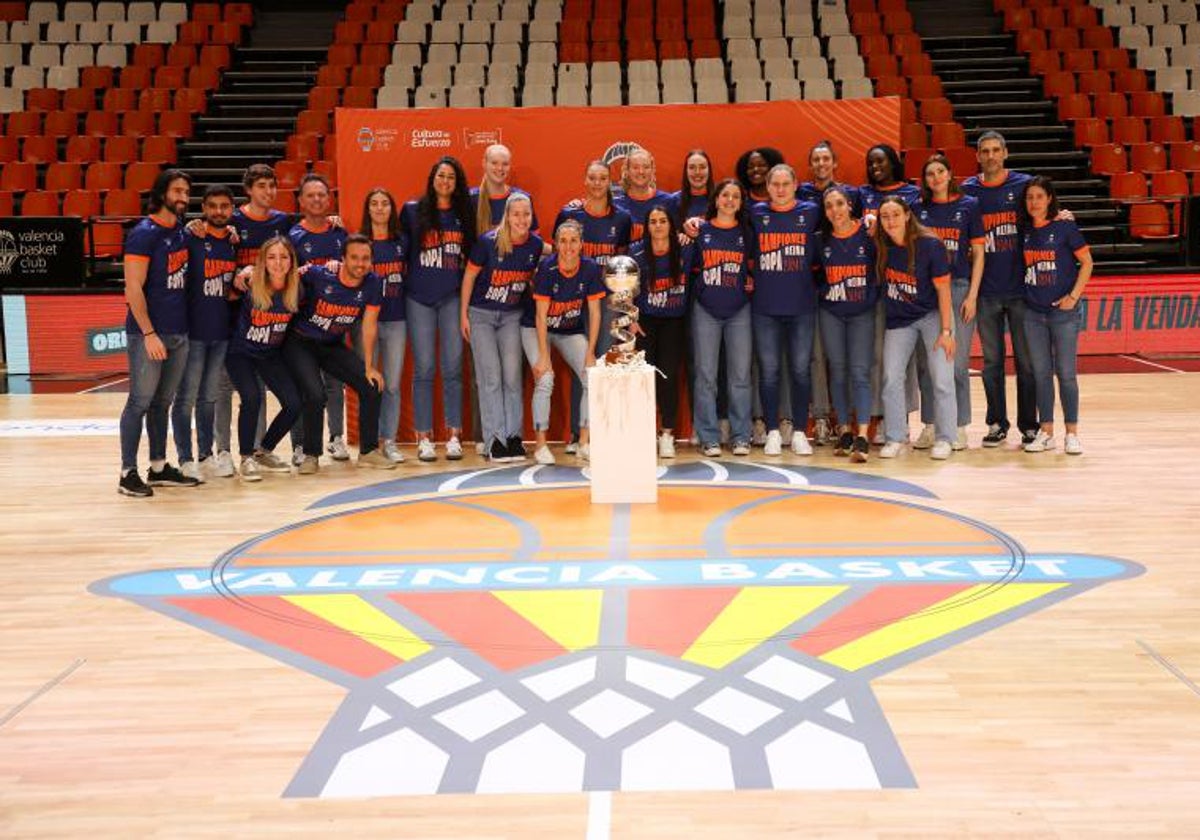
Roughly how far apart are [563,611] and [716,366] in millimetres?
3081

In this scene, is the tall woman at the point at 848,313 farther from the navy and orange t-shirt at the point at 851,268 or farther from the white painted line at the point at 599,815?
the white painted line at the point at 599,815

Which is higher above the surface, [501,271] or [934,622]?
[501,271]

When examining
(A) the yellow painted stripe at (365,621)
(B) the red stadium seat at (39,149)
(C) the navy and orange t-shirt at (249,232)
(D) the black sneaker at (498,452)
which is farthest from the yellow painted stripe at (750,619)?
(B) the red stadium seat at (39,149)

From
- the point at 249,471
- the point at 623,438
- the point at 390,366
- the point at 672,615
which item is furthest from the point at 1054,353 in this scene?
the point at 249,471

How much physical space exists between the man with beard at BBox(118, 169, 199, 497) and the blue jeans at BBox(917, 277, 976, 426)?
3796 millimetres

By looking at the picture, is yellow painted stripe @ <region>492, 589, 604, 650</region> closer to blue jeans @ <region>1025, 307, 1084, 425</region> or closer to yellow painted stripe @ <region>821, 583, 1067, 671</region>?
yellow painted stripe @ <region>821, 583, 1067, 671</region>

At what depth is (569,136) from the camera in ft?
25.3

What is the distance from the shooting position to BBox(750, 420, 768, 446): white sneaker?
749cm

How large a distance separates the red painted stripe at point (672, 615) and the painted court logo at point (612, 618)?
0.01 metres

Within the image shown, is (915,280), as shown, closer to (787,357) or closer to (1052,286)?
(1052,286)

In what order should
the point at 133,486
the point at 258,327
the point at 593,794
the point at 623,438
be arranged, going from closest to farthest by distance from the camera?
the point at 593,794 → the point at 623,438 → the point at 133,486 → the point at 258,327

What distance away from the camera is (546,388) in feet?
23.3

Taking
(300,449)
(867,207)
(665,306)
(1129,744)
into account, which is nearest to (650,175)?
(665,306)

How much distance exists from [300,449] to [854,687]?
4.12m
